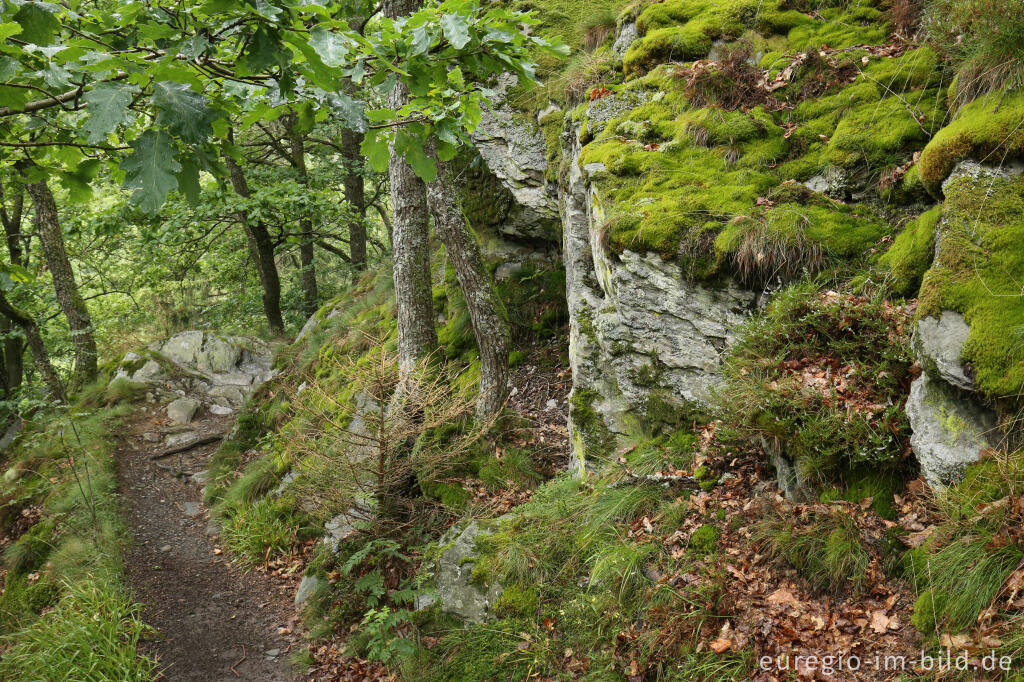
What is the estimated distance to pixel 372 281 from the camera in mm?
11875

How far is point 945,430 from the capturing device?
3217 millimetres

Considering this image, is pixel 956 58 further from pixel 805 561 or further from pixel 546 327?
pixel 546 327

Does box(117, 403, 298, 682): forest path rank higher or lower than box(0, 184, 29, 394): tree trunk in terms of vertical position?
lower

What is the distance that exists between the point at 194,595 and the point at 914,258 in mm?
7832

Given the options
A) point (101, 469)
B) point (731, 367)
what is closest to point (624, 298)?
point (731, 367)

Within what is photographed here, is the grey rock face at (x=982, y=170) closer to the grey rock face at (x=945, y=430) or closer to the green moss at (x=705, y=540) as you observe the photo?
the grey rock face at (x=945, y=430)

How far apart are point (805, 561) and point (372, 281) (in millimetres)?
9976

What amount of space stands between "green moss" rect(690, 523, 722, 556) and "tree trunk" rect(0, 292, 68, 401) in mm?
10845

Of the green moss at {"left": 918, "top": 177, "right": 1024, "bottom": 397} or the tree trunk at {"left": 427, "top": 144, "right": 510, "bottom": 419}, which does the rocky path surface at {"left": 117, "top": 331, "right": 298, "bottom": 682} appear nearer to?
the tree trunk at {"left": 427, "top": 144, "right": 510, "bottom": 419}

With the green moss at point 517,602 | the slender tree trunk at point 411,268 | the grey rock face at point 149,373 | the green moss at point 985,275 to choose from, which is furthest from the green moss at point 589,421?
the grey rock face at point 149,373

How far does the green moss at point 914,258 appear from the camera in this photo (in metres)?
3.95

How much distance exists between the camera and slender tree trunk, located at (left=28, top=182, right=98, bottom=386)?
10.2 meters

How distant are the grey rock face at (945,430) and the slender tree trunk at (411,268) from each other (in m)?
5.16

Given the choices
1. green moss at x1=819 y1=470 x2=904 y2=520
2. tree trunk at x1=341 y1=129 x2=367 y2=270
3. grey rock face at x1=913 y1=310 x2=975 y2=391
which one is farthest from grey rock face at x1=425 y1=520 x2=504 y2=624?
tree trunk at x1=341 y1=129 x2=367 y2=270
